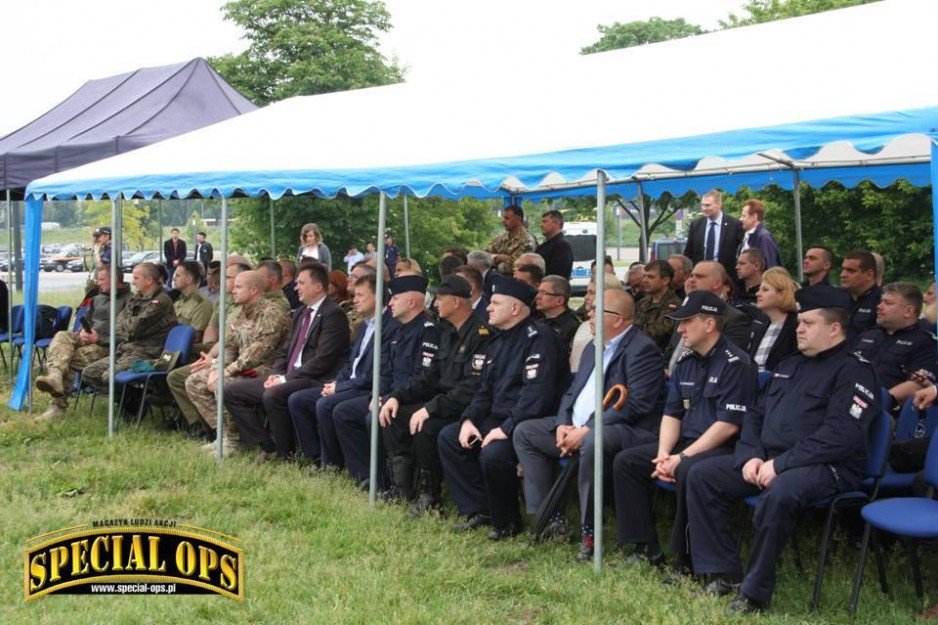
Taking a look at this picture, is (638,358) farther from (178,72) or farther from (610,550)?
(178,72)

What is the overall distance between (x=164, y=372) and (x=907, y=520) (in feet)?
20.2

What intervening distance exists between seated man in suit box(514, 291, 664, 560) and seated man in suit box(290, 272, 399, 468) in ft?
5.32

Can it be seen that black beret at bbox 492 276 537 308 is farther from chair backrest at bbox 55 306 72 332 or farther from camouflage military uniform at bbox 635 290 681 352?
chair backrest at bbox 55 306 72 332

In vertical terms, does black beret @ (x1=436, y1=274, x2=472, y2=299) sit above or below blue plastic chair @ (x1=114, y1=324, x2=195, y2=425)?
above

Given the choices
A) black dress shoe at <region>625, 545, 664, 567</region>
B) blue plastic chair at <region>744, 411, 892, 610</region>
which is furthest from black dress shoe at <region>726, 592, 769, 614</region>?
black dress shoe at <region>625, 545, 664, 567</region>

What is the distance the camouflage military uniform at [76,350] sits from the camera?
919 cm

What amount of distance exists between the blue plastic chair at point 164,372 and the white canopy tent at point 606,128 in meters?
1.20

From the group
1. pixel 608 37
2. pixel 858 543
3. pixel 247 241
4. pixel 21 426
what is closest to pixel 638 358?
pixel 858 543

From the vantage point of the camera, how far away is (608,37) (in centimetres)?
4438

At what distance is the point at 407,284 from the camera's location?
6836mm

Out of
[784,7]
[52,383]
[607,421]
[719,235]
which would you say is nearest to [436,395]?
[607,421]

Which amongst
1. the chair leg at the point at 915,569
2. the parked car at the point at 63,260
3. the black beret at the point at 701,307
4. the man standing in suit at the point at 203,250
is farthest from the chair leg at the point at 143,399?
the parked car at the point at 63,260

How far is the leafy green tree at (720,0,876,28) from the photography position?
24906mm

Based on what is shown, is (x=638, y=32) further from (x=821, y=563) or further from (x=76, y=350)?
(x=821, y=563)
